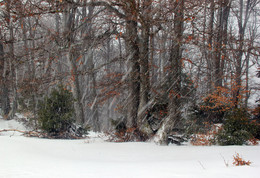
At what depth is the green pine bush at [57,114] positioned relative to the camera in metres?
9.62

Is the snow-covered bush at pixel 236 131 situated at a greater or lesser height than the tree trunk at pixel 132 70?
lesser

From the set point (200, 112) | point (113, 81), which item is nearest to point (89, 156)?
point (113, 81)

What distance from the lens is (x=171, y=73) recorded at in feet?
26.5

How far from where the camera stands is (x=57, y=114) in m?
9.68

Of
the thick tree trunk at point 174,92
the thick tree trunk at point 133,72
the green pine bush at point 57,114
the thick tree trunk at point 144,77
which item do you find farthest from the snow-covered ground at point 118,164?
the green pine bush at point 57,114

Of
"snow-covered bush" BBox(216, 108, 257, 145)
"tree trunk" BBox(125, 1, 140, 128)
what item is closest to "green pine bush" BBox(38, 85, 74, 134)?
"tree trunk" BBox(125, 1, 140, 128)

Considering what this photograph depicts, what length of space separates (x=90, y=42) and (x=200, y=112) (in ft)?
20.8

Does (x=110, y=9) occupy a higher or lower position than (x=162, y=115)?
higher

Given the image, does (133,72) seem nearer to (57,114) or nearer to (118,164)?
(57,114)

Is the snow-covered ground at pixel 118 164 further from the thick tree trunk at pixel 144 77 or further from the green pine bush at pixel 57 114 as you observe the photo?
the green pine bush at pixel 57 114

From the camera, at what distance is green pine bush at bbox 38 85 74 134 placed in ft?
31.6

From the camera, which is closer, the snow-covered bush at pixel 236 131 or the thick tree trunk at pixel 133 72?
the snow-covered bush at pixel 236 131

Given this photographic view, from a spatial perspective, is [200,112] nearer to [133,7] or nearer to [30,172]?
[133,7]

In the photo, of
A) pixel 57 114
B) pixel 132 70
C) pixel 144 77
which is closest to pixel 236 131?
pixel 144 77
